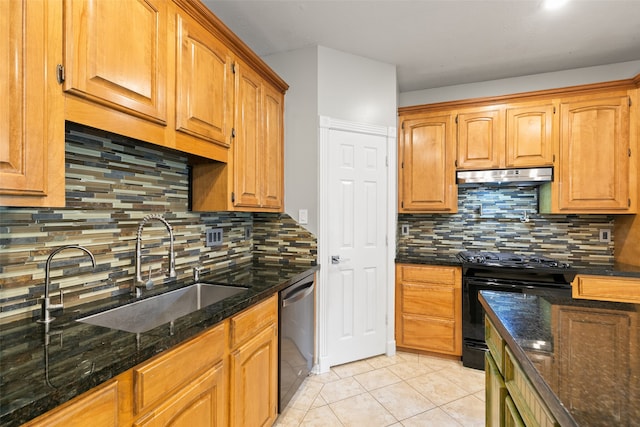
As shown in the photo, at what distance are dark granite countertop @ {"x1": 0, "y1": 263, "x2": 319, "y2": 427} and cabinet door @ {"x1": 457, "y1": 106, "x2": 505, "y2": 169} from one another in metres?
2.46

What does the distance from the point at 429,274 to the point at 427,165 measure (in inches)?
41.3

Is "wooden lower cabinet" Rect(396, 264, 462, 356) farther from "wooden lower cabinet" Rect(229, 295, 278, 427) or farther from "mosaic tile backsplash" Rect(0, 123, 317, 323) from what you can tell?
"mosaic tile backsplash" Rect(0, 123, 317, 323)

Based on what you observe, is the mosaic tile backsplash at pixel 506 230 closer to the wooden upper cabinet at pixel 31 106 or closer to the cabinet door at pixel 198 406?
the cabinet door at pixel 198 406

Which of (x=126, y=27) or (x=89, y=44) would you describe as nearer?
(x=89, y=44)

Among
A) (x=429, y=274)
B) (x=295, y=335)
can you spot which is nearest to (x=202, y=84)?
(x=295, y=335)

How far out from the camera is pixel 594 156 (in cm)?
255

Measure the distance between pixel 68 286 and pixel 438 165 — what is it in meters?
2.87

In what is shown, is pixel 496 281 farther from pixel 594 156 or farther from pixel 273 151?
pixel 273 151

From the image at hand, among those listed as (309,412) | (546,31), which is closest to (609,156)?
(546,31)

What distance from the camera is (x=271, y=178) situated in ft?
7.61

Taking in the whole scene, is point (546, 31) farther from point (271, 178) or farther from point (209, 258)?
point (209, 258)

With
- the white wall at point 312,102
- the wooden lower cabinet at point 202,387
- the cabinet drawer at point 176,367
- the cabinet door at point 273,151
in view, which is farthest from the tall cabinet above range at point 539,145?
the cabinet drawer at point 176,367

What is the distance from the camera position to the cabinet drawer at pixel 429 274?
2.66m

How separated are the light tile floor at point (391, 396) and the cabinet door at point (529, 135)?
1.89 metres
